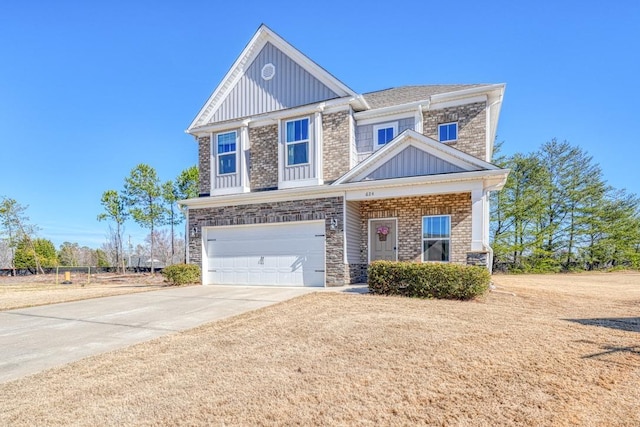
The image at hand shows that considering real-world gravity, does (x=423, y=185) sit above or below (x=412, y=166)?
below

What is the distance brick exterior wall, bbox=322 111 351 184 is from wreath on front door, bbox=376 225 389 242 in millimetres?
2457

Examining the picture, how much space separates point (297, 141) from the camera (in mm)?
12672

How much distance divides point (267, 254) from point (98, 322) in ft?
20.6

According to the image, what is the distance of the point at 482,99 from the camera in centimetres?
1148

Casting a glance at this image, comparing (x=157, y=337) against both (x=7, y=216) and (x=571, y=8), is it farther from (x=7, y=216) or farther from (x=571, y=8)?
(x=7, y=216)

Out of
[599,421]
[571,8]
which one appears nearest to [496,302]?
[599,421]

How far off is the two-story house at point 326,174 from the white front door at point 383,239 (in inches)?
1.5

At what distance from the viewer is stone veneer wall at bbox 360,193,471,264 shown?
1116cm

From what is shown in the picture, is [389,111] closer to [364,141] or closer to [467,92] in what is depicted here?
[364,141]

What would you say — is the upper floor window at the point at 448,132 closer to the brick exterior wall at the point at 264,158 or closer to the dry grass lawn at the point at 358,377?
the brick exterior wall at the point at 264,158

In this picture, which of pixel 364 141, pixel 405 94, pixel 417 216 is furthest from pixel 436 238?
pixel 405 94

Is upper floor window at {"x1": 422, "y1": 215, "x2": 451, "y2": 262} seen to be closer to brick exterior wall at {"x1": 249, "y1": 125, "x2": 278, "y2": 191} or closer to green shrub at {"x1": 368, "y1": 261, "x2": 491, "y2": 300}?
green shrub at {"x1": 368, "y1": 261, "x2": 491, "y2": 300}

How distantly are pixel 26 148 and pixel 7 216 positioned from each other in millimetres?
6094

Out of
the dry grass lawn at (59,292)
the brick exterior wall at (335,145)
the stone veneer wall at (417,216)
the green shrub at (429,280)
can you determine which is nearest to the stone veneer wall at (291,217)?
the brick exterior wall at (335,145)
